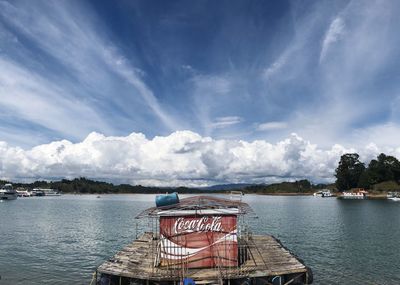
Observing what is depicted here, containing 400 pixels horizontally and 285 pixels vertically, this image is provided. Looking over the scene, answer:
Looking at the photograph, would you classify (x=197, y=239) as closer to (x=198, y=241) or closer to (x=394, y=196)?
(x=198, y=241)

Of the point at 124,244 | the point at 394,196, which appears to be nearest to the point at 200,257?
the point at 124,244

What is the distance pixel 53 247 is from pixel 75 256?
26.1 ft

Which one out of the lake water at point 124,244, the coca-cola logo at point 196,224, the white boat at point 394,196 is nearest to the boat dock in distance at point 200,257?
the coca-cola logo at point 196,224

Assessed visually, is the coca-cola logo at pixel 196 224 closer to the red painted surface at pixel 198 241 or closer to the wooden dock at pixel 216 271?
the red painted surface at pixel 198 241

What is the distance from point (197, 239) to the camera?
1115 inches

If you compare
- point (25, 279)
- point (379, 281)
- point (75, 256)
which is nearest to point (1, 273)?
point (25, 279)

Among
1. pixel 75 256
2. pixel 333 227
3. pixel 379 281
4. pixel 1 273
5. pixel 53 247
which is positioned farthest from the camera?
pixel 333 227

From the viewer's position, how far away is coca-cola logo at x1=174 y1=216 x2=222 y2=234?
28219mm

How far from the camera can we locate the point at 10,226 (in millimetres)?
74500

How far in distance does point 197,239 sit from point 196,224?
1.17 meters

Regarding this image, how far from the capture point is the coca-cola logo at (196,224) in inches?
1111

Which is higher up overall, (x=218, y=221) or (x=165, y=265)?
(x=218, y=221)

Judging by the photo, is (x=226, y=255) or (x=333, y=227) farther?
(x=333, y=227)

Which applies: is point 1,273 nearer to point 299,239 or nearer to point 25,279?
point 25,279
